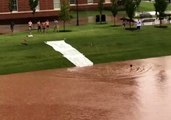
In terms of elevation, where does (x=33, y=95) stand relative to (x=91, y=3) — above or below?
below

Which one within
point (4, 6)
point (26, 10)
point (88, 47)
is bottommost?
point (88, 47)

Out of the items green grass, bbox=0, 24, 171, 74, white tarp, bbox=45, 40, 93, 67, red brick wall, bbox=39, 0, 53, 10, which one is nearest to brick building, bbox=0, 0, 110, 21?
red brick wall, bbox=39, 0, 53, 10

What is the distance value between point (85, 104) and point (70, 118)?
9.31 feet

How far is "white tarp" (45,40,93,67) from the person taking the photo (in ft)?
131

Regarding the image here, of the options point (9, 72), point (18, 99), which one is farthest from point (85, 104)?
point (9, 72)

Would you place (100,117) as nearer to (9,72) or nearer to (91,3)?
(9,72)

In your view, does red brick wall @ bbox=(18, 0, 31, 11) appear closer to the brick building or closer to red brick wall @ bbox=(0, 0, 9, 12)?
the brick building

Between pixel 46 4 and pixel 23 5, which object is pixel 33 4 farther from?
pixel 46 4

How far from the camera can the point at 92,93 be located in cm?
2956

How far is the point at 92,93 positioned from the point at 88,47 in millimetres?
15087

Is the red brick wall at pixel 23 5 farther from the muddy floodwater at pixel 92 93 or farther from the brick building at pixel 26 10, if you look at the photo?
the muddy floodwater at pixel 92 93

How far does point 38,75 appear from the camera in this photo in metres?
36.0

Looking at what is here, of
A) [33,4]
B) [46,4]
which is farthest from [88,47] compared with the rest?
[46,4]

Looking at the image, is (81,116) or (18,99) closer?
(81,116)
